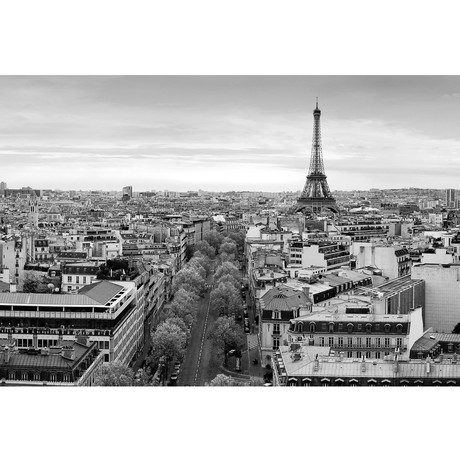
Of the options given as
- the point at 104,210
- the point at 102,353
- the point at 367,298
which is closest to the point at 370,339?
the point at 367,298

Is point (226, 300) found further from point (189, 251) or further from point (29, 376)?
point (189, 251)

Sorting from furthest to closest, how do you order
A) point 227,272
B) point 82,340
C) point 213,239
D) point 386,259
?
point 213,239, point 227,272, point 386,259, point 82,340

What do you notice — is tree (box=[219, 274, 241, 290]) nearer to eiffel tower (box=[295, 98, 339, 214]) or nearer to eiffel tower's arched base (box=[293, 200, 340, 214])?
eiffel tower (box=[295, 98, 339, 214])

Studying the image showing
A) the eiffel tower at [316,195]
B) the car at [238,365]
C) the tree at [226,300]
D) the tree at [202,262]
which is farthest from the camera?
the eiffel tower at [316,195]

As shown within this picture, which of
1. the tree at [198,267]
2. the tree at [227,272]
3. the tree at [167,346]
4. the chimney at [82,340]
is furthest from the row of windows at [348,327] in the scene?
the tree at [198,267]

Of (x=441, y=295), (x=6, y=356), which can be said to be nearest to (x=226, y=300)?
(x=441, y=295)

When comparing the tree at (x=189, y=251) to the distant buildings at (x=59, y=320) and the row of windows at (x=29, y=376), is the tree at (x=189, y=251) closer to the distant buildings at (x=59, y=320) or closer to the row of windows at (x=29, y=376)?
the distant buildings at (x=59, y=320)
